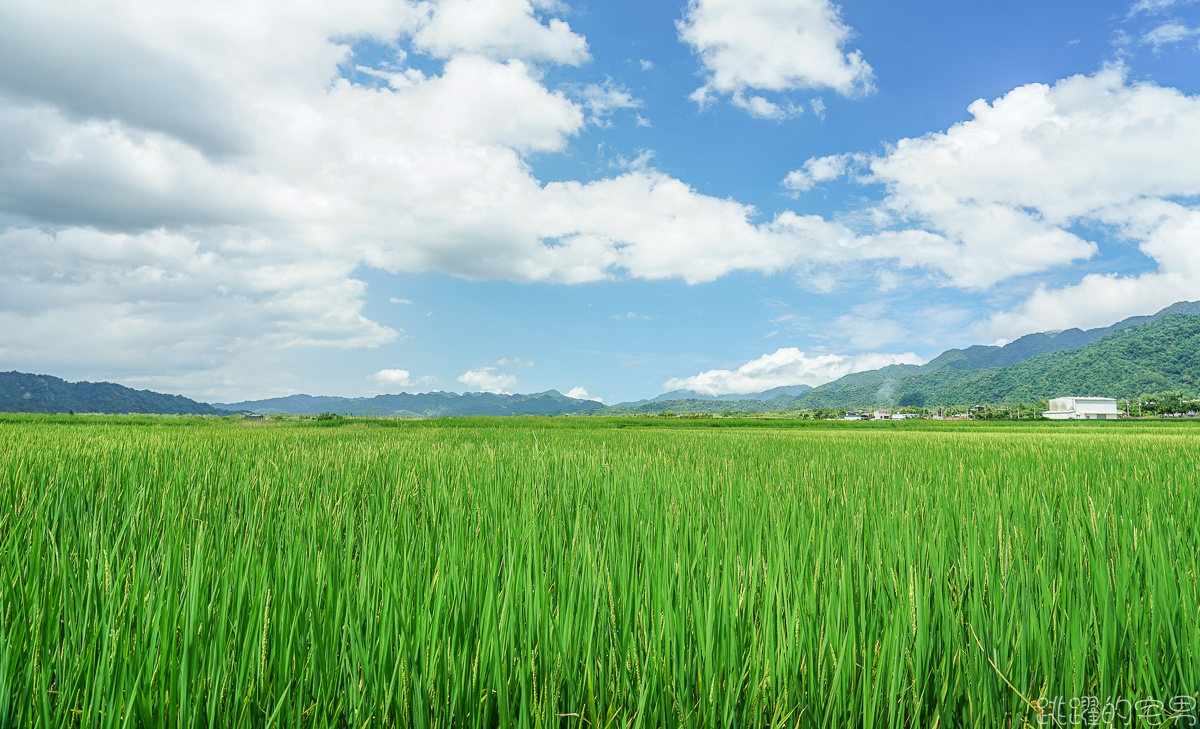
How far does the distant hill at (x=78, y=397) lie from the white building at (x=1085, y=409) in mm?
189752

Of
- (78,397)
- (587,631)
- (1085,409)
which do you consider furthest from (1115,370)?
(78,397)

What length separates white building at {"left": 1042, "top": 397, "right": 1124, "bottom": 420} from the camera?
2675 inches

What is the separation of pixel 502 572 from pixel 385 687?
80cm

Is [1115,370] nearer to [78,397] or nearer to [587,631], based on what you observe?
[587,631]

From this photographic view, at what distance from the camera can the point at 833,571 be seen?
5.53ft

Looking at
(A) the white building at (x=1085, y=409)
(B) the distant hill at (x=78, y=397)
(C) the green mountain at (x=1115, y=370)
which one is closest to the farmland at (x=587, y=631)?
(A) the white building at (x=1085, y=409)

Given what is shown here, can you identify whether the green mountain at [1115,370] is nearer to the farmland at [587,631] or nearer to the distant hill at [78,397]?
the farmland at [587,631]

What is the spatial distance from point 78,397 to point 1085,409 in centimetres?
25228

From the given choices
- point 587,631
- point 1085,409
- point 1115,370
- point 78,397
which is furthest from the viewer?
point 78,397

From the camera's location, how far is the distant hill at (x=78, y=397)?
14888cm

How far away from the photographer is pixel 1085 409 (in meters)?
70.5

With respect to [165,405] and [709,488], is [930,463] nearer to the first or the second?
[709,488]

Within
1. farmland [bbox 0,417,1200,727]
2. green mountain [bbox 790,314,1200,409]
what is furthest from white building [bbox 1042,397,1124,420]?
farmland [bbox 0,417,1200,727]

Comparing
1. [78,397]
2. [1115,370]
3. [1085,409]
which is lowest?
[1085,409]
